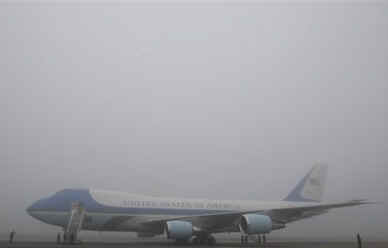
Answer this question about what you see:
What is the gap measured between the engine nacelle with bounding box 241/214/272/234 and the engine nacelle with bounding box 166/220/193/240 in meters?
3.33

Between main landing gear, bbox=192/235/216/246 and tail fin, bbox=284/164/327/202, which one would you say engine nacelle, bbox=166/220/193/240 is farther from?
tail fin, bbox=284/164/327/202

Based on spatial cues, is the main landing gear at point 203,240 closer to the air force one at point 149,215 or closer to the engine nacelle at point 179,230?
the air force one at point 149,215

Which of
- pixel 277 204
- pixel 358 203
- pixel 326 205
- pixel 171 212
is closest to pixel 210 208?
pixel 171 212

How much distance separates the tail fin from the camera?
32.1m

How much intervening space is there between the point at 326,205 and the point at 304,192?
244 inches

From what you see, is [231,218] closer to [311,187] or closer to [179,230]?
[179,230]

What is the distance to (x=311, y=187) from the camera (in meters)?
32.5

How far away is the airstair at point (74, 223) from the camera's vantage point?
2207 cm

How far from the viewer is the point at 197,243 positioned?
2500 cm

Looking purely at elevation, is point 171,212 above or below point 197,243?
above

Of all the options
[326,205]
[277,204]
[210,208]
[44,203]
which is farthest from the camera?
[277,204]

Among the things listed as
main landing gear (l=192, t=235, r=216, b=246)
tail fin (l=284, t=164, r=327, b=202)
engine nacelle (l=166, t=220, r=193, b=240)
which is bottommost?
main landing gear (l=192, t=235, r=216, b=246)

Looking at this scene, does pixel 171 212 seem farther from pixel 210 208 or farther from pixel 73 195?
pixel 73 195

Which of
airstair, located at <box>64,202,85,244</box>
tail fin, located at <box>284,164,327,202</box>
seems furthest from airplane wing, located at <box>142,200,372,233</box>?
tail fin, located at <box>284,164,327,202</box>
